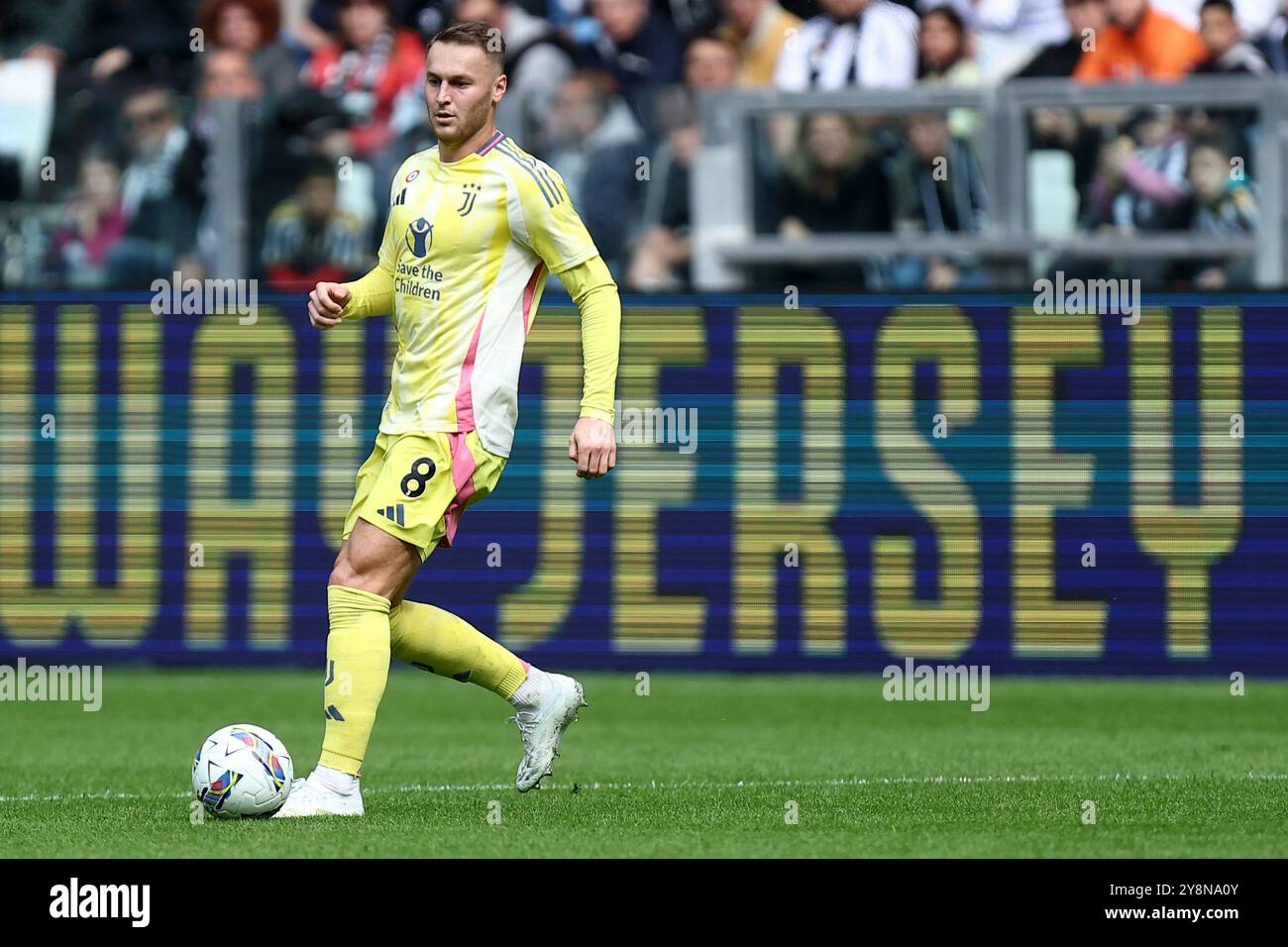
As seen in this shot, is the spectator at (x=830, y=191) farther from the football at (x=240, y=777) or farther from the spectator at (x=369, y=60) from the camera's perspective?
the football at (x=240, y=777)

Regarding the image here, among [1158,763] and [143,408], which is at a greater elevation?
[143,408]

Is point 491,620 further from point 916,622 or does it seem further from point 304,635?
point 916,622

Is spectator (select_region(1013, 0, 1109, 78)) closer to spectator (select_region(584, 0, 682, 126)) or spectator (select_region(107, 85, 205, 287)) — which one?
spectator (select_region(584, 0, 682, 126))

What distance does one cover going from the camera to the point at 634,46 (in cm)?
1325

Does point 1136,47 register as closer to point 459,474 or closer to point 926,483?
point 926,483

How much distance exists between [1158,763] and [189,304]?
5350 millimetres

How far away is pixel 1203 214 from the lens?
10992 mm

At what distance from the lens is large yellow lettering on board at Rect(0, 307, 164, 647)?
11.2 metres

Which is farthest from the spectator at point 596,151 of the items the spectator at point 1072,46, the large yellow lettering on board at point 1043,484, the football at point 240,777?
the football at point 240,777

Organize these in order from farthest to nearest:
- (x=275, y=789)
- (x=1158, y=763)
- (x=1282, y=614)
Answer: (x=1282, y=614)
(x=1158, y=763)
(x=275, y=789)

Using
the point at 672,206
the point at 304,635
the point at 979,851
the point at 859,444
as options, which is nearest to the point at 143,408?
the point at 304,635

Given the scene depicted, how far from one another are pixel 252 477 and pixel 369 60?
8.98 ft

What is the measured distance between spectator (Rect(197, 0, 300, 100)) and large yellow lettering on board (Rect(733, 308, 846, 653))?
137 inches

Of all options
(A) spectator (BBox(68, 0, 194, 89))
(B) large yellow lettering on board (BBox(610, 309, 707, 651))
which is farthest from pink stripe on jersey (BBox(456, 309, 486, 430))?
(A) spectator (BBox(68, 0, 194, 89))
